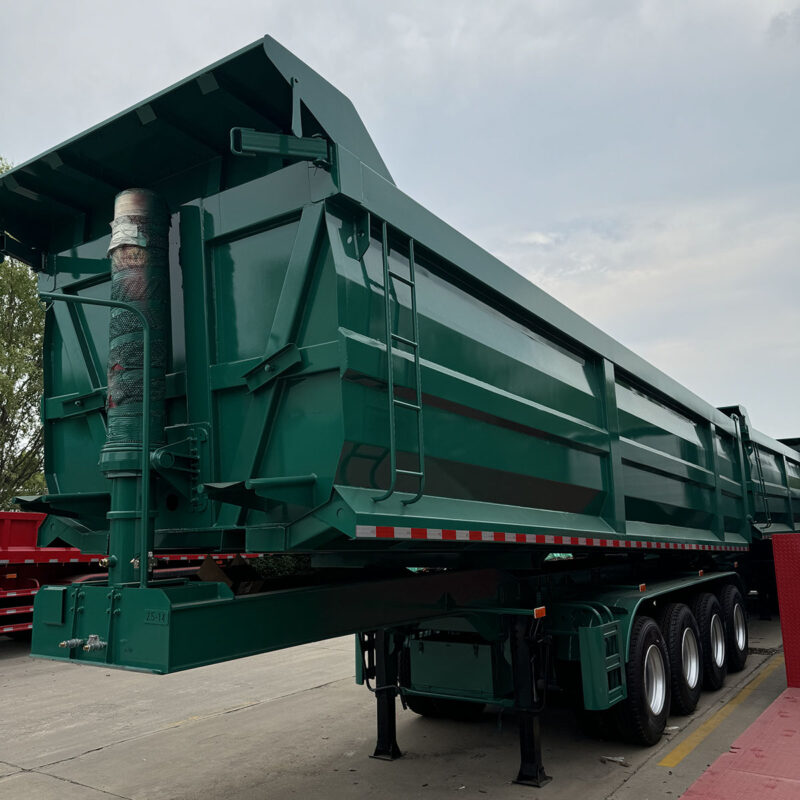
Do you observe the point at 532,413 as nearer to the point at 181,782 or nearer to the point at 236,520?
the point at 236,520

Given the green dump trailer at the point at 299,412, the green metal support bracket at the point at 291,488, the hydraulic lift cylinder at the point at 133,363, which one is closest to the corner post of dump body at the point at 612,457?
the green dump trailer at the point at 299,412

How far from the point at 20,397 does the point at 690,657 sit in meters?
22.5

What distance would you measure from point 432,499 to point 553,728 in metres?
3.50

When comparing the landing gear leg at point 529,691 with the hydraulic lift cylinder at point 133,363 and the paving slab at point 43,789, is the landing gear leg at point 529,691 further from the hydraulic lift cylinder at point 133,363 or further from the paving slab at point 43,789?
the hydraulic lift cylinder at point 133,363

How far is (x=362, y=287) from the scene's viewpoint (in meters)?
3.76

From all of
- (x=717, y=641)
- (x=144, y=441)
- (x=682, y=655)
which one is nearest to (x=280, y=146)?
(x=144, y=441)

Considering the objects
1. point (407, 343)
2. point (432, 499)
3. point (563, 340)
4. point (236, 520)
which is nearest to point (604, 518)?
point (563, 340)

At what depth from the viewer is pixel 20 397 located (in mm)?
23844

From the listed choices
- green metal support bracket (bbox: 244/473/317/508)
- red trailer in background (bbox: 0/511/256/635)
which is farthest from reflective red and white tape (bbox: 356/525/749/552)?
red trailer in background (bbox: 0/511/256/635)

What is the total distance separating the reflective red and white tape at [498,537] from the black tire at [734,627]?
5.09 feet

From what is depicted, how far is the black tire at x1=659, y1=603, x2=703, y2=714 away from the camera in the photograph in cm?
661

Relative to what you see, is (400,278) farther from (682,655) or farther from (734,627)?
(734,627)

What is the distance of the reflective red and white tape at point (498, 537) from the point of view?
3.45m

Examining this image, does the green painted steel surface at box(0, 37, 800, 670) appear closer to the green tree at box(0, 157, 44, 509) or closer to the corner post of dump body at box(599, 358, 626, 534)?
the corner post of dump body at box(599, 358, 626, 534)
